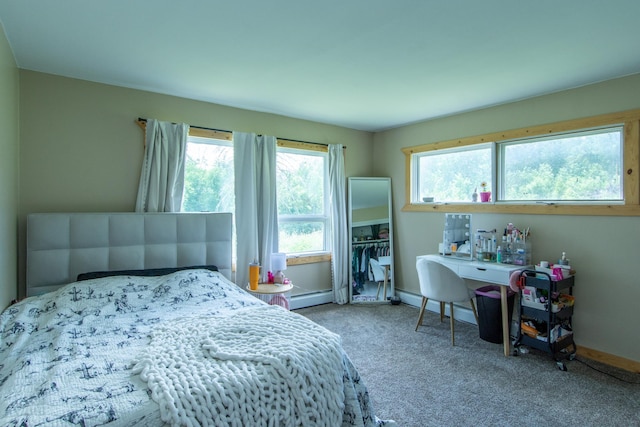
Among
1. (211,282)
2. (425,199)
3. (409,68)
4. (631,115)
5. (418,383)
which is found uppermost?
(409,68)

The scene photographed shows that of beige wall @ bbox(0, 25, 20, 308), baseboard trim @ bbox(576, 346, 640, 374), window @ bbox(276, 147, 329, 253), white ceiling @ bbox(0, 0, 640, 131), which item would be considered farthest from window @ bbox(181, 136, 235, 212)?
baseboard trim @ bbox(576, 346, 640, 374)

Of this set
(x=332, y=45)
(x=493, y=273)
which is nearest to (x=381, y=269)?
(x=493, y=273)

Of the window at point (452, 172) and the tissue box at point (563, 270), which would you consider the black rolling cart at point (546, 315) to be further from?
the window at point (452, 172)

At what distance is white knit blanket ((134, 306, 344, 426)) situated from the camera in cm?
127

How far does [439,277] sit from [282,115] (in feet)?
8.39

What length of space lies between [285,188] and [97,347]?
9.23ft

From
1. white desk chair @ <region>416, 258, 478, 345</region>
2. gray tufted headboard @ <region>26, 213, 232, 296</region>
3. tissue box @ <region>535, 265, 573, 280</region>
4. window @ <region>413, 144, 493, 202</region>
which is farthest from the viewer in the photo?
window @ <region>413, 144, 493, 202</region>

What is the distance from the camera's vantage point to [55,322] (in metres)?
1.99

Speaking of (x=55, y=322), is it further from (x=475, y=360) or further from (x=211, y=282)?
(x=475, y=360)

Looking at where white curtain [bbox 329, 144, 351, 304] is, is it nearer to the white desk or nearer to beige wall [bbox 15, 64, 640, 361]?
the white desk

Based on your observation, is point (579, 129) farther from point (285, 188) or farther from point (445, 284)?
point (285, 188)

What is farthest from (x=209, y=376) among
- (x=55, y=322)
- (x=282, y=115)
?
(x=282, y=115)

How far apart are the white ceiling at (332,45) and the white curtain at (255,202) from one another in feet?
1.91

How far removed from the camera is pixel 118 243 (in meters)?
2.92
